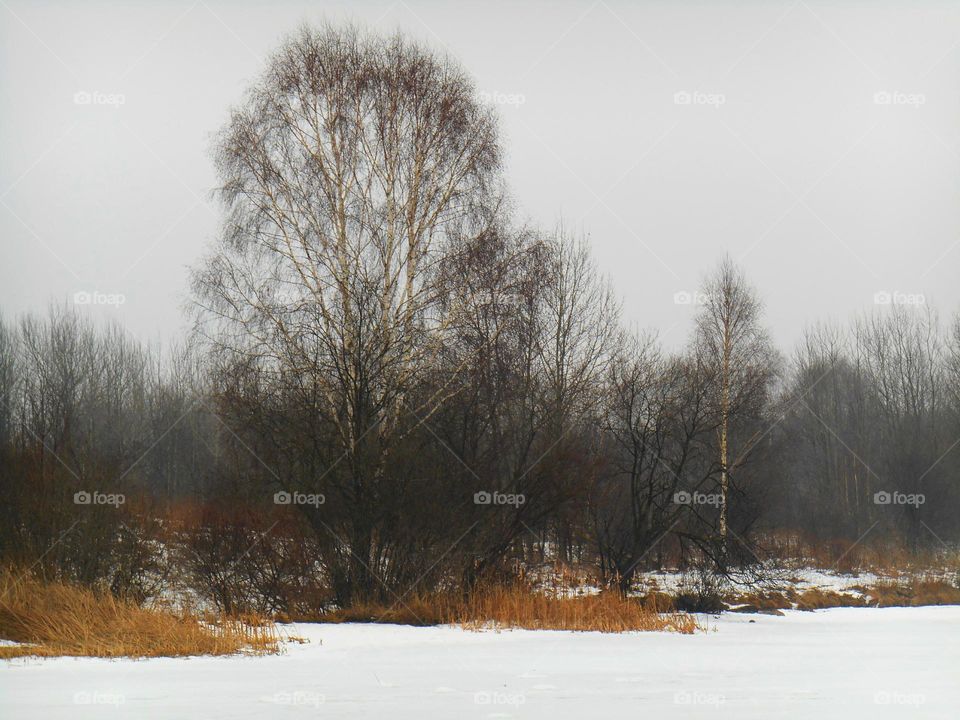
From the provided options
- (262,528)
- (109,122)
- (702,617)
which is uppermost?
(109,122)

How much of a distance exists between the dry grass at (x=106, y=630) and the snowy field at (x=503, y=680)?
1.36ft

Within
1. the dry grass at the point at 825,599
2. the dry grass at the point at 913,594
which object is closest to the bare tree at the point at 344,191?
the dry grass at the point at 825,599

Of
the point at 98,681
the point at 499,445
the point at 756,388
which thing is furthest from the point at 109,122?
the point at 756,388

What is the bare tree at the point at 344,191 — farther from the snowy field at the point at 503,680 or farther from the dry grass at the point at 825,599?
the dry grass at the point at 825,599

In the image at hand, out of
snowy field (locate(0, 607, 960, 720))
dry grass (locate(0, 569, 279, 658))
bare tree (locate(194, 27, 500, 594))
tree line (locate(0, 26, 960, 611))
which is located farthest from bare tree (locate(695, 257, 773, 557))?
dry grass (locate(0, 569, 279, 658))

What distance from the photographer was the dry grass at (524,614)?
13.1 meters

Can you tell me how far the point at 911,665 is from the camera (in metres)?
10.0

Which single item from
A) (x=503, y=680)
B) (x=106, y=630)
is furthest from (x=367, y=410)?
(x=503, y=680)

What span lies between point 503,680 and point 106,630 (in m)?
4.29

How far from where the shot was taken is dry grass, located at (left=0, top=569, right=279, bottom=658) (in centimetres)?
971

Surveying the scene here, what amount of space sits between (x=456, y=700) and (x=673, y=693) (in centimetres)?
170

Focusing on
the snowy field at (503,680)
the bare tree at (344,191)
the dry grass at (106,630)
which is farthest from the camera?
the bare tree at (344,191)

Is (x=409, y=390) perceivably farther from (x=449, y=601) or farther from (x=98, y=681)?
(x=98, y=681)

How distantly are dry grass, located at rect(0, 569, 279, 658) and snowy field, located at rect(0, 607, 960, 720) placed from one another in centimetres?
41
